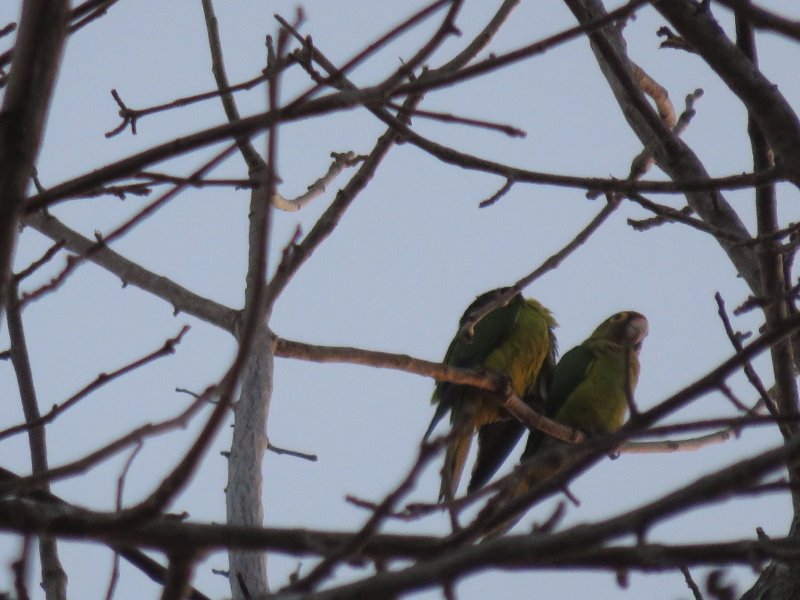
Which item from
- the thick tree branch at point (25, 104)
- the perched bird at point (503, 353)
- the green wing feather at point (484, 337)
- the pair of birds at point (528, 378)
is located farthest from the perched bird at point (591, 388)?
the thick tree branch at point (25, 104)

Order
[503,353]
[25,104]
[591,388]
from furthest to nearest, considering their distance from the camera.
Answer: [591,388] → [503,353] → [25,104]

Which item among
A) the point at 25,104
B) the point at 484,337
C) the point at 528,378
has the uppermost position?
the point at 484,337

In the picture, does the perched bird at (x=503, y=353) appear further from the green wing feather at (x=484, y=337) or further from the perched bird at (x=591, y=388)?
the perched bird at (x=591, y=388)

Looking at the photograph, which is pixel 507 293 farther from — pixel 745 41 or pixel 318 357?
pixel 745 41

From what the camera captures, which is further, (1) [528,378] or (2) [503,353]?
(1) [528,378]

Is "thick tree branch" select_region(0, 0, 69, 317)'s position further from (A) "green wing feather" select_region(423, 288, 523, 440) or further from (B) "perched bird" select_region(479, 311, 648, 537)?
(A) "green wing feather" select_region(423, 288, 523, 440)

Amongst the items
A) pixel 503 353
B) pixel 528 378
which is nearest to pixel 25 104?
pixel 503 353

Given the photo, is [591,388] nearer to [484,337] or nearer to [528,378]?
[528,378]

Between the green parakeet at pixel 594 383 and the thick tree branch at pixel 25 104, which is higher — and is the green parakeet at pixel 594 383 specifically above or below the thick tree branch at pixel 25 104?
above

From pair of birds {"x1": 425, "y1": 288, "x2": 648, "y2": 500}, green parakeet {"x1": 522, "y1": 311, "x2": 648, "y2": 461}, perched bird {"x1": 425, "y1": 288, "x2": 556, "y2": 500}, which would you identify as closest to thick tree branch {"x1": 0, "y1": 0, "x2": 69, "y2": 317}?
pair of birds {"x1": 425, "y1": 288, "x2": 648, "y2": 500}

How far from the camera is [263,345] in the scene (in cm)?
361

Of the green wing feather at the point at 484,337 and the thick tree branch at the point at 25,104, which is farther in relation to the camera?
the green wing feather at the point at 484,337

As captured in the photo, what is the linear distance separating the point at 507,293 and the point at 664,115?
1.54m

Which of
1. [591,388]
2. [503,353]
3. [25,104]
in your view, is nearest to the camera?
[25,104]
